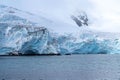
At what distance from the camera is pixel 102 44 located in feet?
346

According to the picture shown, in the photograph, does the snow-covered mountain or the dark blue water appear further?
the snow-covered mountain

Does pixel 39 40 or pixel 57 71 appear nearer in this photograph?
pixel 57 71

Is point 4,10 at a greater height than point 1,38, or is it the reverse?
point 4,10

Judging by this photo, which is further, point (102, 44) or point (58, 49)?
point (102, 44)

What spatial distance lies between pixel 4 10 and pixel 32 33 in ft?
54.2

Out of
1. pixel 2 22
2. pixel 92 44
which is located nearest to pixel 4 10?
pixel 2 22

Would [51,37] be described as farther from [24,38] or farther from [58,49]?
[24,38]

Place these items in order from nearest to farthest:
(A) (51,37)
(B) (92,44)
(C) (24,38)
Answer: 1. (C) (24,38)
2. (A) (51,37)
3. (B) (92,44)

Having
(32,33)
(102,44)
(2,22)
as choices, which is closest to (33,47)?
(32,33)

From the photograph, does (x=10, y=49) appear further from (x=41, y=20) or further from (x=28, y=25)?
(x=41, y=20)

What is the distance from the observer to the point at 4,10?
99250 millimetres

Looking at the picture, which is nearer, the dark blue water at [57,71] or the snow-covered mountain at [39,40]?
the dark blue water at [57,71]

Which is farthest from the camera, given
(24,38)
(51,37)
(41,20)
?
(41,20)

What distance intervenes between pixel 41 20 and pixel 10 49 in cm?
3257
